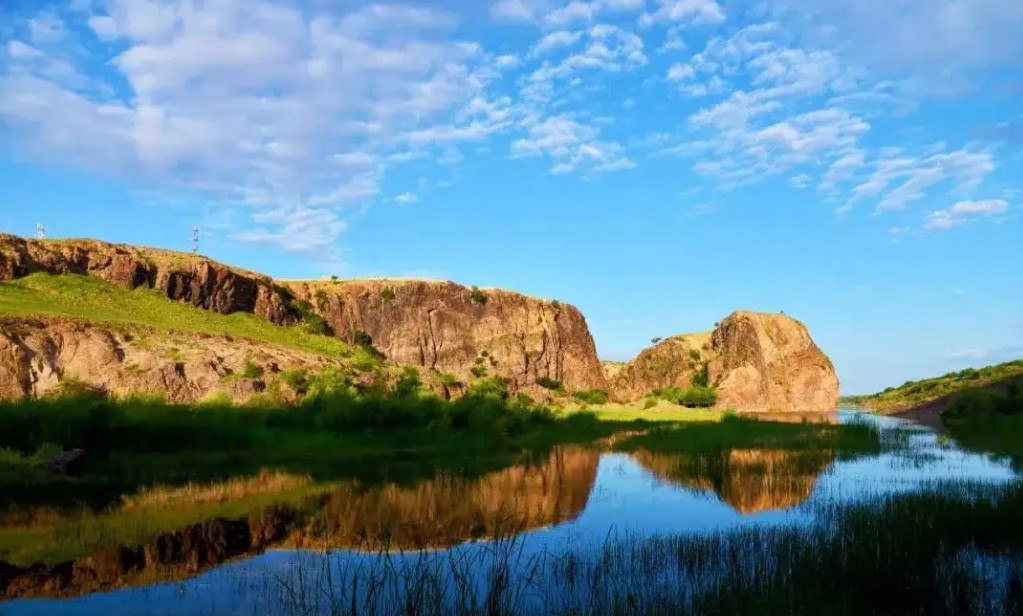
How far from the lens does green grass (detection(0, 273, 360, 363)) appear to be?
50781 mm

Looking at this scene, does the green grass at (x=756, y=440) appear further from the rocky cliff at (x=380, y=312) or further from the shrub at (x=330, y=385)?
the rocky cliff at (x=380, y=312)

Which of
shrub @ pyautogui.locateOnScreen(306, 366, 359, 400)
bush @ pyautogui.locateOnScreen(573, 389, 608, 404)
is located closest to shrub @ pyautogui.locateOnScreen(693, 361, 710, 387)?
bush @ pyautogui.locateOnScreen(573, 389, 608, 404)

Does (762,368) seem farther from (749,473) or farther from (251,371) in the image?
(749,473)

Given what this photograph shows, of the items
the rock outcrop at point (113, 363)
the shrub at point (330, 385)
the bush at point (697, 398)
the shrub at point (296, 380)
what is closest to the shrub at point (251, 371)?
the rock outcrop at point (113, 363)

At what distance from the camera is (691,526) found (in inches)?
640

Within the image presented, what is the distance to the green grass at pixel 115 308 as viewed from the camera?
50.8 m

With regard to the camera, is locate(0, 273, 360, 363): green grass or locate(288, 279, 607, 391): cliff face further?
locate(288, 279, 607, 391): cliff face

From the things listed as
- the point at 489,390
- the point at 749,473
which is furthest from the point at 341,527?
the point at 489,390

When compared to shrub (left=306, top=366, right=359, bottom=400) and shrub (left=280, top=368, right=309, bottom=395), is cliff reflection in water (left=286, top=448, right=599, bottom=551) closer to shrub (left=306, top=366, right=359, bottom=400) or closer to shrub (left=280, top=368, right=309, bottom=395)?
shrub (left=306, top=366, right=359, bottom=400)

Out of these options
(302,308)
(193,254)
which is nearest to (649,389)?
(302,308)

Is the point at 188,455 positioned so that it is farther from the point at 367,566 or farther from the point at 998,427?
the point at 998,427

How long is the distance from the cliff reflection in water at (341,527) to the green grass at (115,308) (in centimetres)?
3582

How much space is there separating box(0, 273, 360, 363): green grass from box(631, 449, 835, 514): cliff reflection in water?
3840 cm

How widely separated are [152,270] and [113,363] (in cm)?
2748
